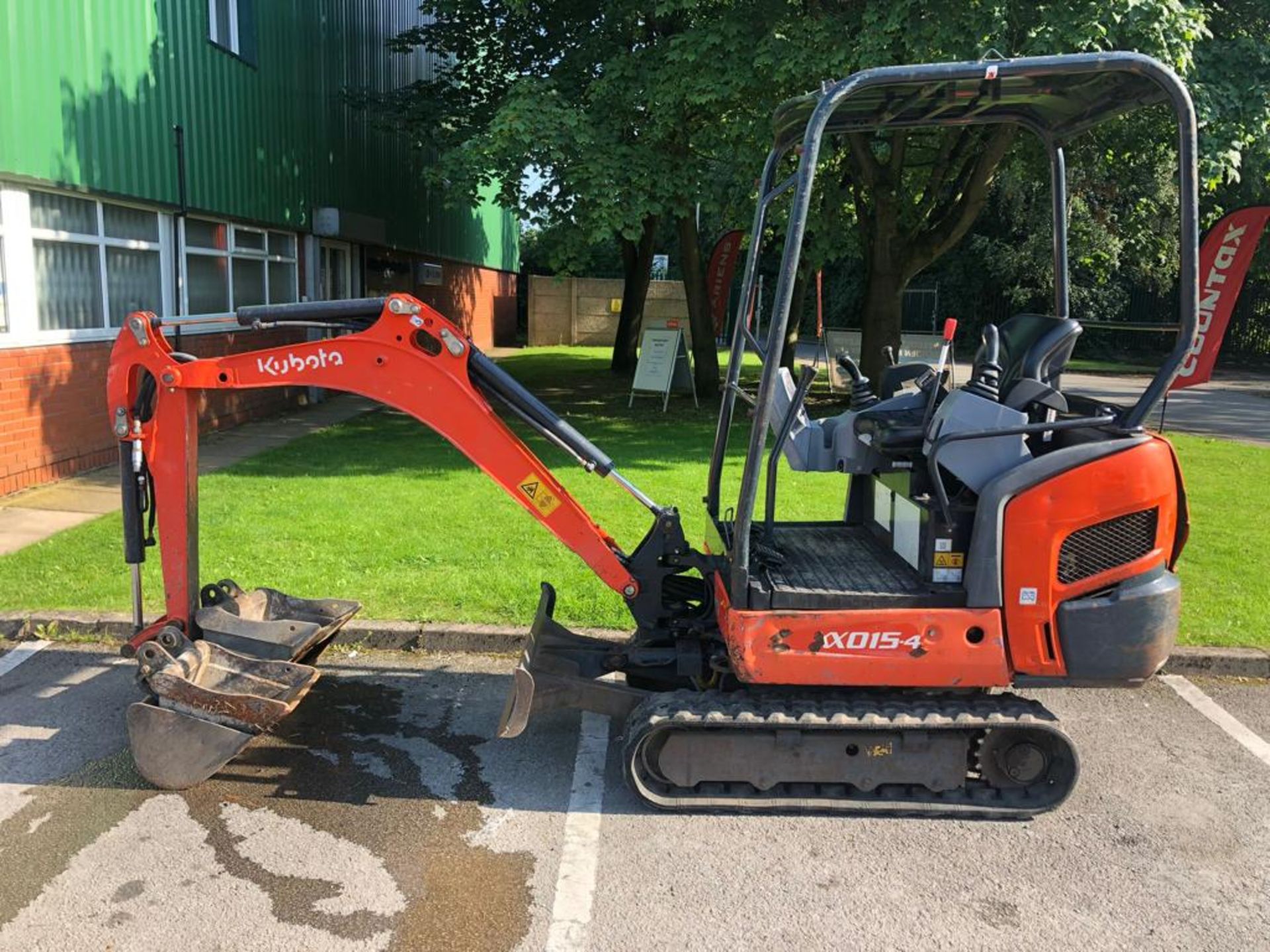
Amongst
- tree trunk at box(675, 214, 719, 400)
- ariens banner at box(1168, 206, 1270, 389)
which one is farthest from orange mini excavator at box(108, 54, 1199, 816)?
tree trunk at box(675, 214, 719, 400)

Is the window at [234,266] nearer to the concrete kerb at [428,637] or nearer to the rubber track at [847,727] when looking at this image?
the concrete kerb at [428,637]

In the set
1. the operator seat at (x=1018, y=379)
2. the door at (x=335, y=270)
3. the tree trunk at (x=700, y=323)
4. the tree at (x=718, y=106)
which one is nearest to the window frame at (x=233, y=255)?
the door at (x=335, y=270)

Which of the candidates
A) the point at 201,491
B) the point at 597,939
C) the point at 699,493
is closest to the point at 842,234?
the point at 699,493

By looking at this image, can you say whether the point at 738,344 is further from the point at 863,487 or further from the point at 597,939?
the point at 597,939

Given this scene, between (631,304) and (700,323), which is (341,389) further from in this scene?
(631,304)

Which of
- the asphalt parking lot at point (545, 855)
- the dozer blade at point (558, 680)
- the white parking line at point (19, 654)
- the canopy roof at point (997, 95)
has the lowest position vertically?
the white parking line at point (19, 654)

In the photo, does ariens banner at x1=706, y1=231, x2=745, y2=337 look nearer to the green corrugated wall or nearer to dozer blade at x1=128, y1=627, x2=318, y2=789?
the green corrugated wall

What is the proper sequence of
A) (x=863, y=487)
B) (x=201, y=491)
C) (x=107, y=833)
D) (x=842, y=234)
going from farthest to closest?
(x=842, y=234)
(x=201, y=491)
(x=863, y=487)
(x=107, y=833)

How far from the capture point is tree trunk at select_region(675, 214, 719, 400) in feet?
56.4

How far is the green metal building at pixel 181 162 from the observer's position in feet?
29.9

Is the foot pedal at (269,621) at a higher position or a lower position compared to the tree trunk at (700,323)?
lower

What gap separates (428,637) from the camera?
581 centimetres

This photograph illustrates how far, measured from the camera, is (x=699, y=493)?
939cm

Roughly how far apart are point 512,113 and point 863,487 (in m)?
8.27
